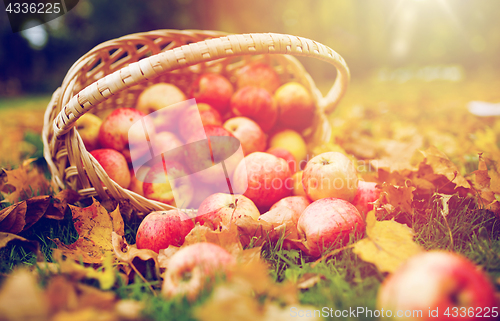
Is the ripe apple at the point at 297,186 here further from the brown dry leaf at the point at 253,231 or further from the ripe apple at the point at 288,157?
the brown dry leaf at the point at 253,231

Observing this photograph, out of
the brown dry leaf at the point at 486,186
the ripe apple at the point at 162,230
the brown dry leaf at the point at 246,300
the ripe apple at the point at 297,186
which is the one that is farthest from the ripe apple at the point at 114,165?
the brown dry leaf at the point at 486,186

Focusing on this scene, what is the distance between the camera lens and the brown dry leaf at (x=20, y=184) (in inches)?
59.7

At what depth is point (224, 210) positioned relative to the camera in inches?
46.9

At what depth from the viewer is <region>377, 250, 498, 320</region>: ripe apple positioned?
1.98 ft

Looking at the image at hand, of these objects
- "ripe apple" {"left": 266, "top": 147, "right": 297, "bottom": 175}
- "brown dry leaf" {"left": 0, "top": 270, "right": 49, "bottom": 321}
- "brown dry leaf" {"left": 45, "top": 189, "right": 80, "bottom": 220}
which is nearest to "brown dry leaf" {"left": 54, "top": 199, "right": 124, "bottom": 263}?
"brown dry leaf" {"left": 45, "top": 189, "right": 80, "bottom": 220}

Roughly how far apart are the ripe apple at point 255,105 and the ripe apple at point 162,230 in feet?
3.00

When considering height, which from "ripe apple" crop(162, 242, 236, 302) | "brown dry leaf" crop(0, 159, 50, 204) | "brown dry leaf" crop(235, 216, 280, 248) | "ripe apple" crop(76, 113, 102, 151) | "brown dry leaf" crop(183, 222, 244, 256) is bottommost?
"brown dry leaf" crop(235, 216, 280, 248)

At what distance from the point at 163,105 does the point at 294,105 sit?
2.78 feet

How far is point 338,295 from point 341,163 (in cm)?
62

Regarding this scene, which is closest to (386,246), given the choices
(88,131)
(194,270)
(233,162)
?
(194,270)

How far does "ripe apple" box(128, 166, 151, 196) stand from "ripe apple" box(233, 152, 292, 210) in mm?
480

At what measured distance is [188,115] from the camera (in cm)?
177

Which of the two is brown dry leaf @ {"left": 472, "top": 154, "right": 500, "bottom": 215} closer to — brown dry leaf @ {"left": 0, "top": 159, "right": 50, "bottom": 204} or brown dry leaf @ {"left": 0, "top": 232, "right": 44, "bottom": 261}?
brown dry leaf @ {"left": 0, "top": 232, "right": 44, "bottom": 261}

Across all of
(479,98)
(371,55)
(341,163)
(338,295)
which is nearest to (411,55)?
(371,55)
